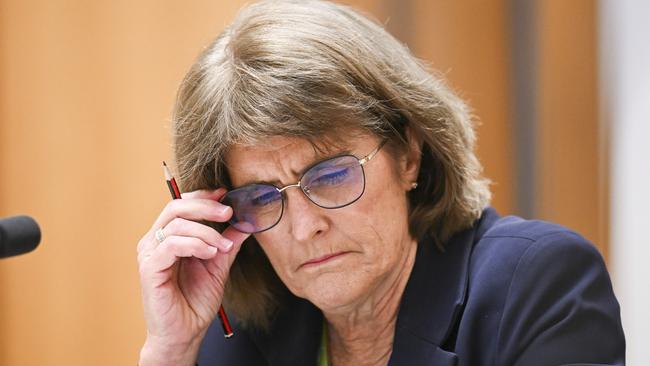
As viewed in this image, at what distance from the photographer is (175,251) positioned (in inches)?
71.7

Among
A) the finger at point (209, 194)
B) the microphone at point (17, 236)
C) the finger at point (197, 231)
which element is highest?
the microphone at point (17, 236)

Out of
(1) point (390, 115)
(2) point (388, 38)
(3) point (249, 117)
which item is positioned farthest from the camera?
(2) point (388, 38)

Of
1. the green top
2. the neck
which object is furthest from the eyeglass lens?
the green top

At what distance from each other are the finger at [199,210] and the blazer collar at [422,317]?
14.9 inches

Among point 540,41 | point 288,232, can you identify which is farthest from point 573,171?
point 288,232

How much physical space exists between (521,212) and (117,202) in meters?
1.46

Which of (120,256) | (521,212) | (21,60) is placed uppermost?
(21,60)

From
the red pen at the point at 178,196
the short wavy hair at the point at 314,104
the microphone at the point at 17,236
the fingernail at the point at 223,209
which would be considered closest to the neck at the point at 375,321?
the short wavy hair at the point at 314,104

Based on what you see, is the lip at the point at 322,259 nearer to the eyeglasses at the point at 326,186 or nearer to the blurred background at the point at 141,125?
the eyeglasses at the point at 326,186

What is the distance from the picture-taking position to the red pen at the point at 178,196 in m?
1.83

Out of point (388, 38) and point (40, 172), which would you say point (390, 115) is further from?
point (40, 172)

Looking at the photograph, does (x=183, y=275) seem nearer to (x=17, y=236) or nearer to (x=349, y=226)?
(x=349, y=226)

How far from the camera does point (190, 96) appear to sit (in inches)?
72.2

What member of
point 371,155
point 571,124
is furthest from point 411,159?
point 571,124
